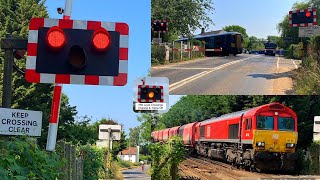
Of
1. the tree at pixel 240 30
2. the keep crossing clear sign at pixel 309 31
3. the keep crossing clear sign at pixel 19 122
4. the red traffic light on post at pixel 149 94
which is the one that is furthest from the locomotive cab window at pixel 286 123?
the keep crossing clear sign at pixel 19 122

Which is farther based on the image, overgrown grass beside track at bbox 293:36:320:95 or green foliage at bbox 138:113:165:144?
green foliage at bbox 138:113:165:144

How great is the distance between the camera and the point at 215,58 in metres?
9.87

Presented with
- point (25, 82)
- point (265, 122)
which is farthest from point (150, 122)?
point (25, 82)

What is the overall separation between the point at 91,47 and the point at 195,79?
6991mm

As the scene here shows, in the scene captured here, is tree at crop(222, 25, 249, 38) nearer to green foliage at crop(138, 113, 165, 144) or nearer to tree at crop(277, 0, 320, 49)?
tree at crop(277, 0, 320, 49)

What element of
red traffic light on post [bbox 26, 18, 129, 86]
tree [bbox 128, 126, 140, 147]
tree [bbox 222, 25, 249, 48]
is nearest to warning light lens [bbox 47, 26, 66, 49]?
red traffic light on post [bbox 26, 18, 129, 86]

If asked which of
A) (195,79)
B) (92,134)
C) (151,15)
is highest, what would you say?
(151,15)

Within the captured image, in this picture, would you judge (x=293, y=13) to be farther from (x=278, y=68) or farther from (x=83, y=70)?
(x=83, y=70)

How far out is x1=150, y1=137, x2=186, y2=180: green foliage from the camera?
10.7m

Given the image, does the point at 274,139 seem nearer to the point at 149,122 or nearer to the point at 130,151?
the point at 149,122

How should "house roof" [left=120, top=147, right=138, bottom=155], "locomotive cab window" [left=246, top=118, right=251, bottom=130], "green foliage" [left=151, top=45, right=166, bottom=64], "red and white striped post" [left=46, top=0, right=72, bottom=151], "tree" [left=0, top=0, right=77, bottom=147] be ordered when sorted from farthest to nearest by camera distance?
"house roof" [left=120, top=147, right=138, bottom=155] → "tree" [left=0, top=0, right=77, bottom=147] → "locomotive cab window" [left=246, top=118, right=251, bottom=130] → "green foliage" [left=151, top=45, right=166, bottom=64] → "red and white striped post" [left=46, top=0, right=72, bottom=151]

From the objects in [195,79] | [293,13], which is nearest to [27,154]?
[195,79]

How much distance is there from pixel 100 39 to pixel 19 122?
771mm

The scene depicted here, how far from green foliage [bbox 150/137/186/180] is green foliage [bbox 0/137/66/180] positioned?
8.28 metres
